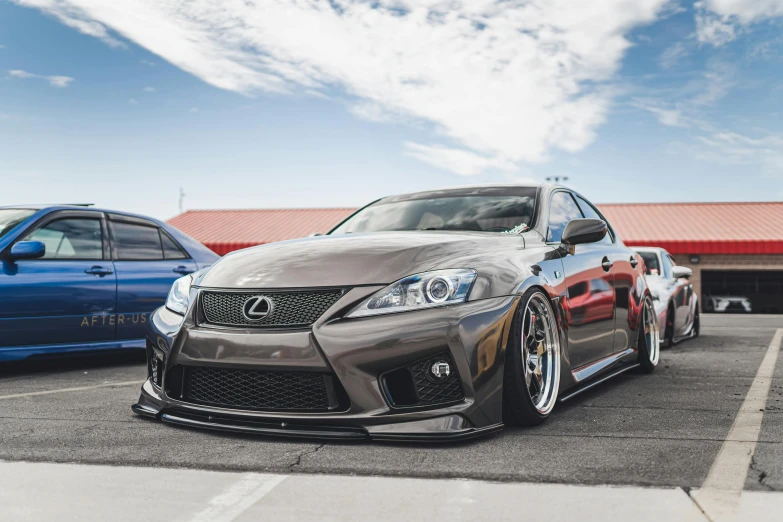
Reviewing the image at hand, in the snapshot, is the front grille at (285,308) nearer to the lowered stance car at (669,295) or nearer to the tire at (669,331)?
the lowered stance car at (669,295)

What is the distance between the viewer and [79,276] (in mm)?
6688

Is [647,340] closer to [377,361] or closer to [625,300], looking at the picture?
[625,300]

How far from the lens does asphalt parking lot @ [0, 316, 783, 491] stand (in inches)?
124

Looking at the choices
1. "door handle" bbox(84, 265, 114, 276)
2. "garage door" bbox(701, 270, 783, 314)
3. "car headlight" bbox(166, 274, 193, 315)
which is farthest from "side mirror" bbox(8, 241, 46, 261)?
"garage door" bbox(701, 270, 783, 314)

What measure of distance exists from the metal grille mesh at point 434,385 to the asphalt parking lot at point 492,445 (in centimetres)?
22

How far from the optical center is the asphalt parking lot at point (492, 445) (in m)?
3.16

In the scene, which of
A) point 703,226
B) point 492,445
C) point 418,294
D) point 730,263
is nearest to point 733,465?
point 492,445

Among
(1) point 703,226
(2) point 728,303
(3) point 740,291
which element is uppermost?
(1) point 703,226

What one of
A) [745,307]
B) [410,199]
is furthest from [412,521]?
[745,307]

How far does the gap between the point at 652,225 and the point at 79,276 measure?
31.6 m

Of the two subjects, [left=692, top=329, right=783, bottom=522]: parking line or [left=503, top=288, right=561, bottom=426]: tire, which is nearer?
[left=692, top=329, right=783, bottom=522]: parking line

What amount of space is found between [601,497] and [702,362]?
5.21 m

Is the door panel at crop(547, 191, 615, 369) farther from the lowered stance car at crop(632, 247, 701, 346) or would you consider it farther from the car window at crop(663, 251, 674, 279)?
the car window at crop(663, 251, 674, 279)

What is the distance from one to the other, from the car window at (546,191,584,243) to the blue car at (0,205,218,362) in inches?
147
